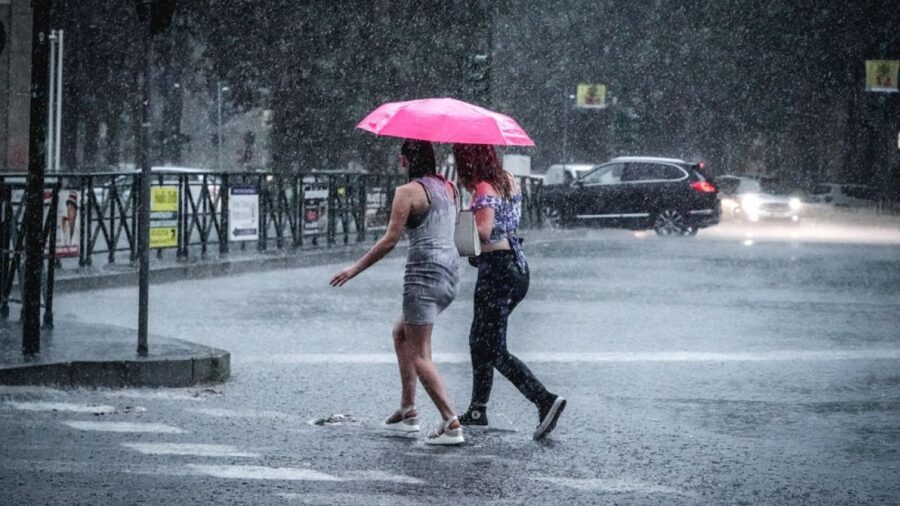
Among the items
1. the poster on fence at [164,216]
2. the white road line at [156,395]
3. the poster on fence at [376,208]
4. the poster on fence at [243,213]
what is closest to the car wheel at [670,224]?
the poster on fence at [376,208]

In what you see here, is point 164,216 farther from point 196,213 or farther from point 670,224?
point 670,224

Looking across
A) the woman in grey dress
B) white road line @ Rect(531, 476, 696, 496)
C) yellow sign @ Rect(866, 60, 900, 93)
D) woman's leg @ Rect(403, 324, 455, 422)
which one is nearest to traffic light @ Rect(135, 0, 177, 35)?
the woman in grey dress

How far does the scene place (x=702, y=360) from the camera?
11.4m

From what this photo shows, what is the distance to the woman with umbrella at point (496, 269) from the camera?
7.93 meters

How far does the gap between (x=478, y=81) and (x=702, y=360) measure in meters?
13.9

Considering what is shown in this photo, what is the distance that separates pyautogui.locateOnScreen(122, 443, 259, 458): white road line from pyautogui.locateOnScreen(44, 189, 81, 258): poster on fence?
980cm

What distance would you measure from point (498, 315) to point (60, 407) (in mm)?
2561

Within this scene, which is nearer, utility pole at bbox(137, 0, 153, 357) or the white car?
utility pole at bbox(137, 0, 153, 357)

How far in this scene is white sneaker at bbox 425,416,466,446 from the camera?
7695 millimetres

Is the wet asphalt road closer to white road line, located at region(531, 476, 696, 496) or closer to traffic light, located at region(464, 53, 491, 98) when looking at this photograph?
white road line, located at region(531, 476, 696, 496)

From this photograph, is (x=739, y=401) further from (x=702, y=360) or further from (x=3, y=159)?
(x=3, y=159)

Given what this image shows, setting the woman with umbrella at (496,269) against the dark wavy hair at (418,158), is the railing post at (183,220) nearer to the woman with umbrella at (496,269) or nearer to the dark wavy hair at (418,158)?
the woman with umbrella at (496,269)

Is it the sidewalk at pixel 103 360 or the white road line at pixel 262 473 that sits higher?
the sidewalk at pixel 103 360

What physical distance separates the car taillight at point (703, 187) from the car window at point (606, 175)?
70.4 inches
